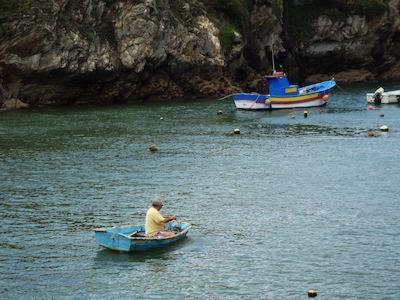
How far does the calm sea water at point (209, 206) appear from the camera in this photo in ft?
104

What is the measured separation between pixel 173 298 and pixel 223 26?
3529 inches

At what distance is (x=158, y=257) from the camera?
3550 cm

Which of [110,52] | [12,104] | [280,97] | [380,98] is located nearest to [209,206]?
[280,97]

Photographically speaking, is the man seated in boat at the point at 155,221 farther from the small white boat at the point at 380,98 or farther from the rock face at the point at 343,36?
the rock face at the point at 343,36

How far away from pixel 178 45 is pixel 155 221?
7244cm

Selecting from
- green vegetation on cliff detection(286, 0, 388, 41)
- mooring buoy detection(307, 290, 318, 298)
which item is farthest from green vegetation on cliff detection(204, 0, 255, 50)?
mooring buoy detection(307, 290, 318, 298)

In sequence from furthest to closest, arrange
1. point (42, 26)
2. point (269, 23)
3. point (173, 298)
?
point (269, 23) < point (42, 26) < point (173, 298)

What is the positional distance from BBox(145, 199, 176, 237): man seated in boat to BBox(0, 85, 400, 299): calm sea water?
101 centimetres

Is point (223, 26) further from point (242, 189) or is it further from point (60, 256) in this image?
point (60, 256)

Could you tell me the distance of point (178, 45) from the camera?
351ft

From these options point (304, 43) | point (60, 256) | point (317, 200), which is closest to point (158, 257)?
point (60, 256)

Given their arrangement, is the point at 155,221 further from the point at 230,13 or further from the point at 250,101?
the point at 230,13

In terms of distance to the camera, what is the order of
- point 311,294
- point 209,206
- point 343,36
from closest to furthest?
point 311,294 < point 209,206 < point 343,36

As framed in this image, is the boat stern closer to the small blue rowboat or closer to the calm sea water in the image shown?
the calm sea water
